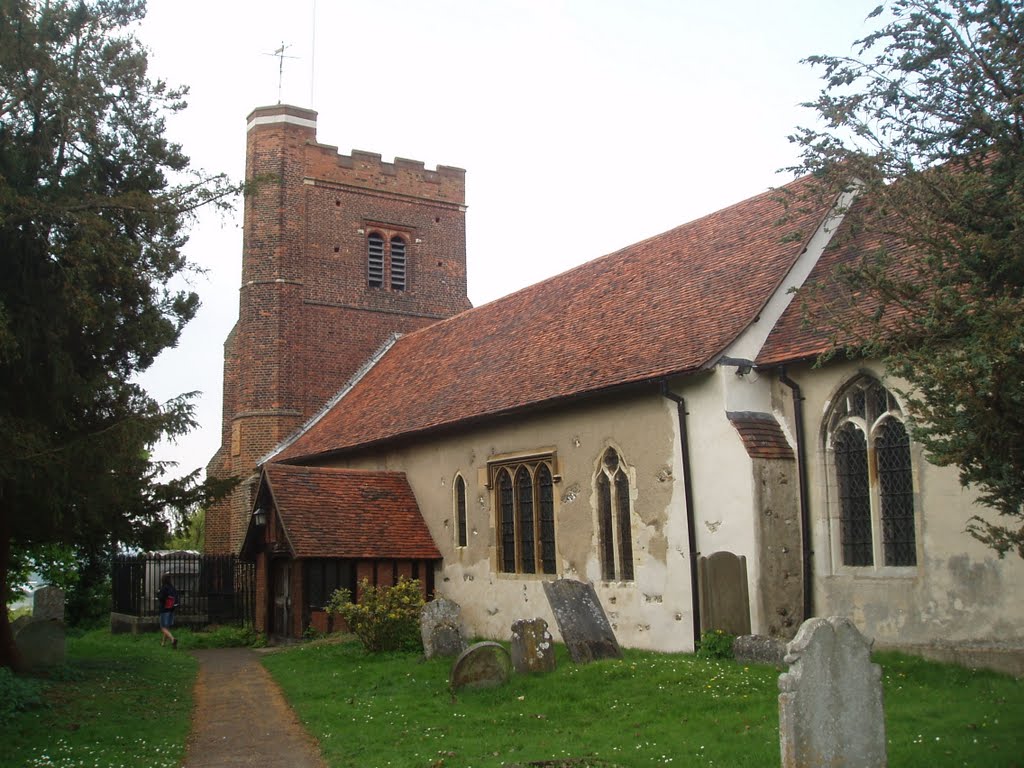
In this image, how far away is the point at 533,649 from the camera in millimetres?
13055

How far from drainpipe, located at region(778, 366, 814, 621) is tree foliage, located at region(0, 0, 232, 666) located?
309 inches

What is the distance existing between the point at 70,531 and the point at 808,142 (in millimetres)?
11058

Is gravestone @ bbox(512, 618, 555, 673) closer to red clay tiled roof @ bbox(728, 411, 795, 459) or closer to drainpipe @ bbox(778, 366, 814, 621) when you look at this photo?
drainpipe @ bbox(778, 366, 814, 621)

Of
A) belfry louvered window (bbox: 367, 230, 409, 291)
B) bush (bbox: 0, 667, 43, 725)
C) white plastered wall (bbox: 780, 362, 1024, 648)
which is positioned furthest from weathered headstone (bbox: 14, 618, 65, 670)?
belfry louvered window (bbox: 367, 230, 409, 291)

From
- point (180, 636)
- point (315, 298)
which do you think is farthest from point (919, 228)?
point (315, 298)

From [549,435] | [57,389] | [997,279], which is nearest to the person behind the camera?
[997,279]

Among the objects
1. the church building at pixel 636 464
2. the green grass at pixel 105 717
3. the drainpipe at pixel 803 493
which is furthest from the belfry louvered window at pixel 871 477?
the green grass at pixel 105 717

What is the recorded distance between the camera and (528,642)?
42.9 feet

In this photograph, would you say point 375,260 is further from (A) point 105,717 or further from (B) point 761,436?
(A) point 105,717

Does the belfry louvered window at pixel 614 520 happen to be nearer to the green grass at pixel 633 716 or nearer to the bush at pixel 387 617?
the green grass at pixel 633 716

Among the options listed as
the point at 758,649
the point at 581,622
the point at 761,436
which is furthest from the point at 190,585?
the point at 758,649

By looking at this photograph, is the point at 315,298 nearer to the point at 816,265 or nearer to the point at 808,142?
the point at 816,265

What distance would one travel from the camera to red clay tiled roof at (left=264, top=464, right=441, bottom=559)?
19.5 metres

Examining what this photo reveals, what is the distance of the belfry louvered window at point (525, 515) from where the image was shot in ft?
59.0
